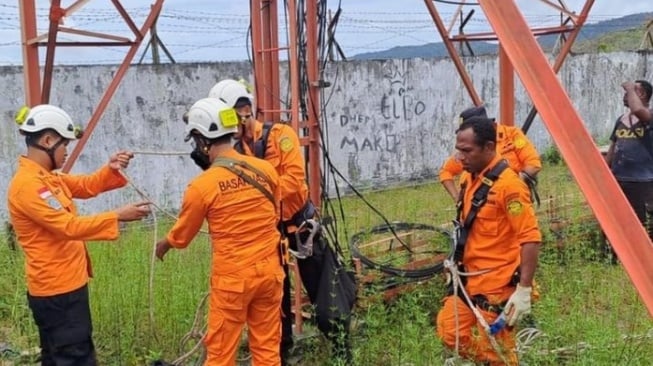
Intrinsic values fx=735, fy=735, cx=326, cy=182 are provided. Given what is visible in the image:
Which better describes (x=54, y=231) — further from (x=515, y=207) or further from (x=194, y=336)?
(x=515, y=207)

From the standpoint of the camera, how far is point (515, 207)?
4023mm

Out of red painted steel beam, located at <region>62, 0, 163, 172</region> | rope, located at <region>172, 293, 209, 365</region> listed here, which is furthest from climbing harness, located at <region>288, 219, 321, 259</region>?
red painted steel beam, located at <region>62, 0, 163, 172</region>

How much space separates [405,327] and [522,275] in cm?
135

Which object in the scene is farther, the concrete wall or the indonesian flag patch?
the concrete wall

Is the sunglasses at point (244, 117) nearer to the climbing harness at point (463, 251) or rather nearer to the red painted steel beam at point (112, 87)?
the climbing harness at point (463, 251)

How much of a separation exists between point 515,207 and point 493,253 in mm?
378

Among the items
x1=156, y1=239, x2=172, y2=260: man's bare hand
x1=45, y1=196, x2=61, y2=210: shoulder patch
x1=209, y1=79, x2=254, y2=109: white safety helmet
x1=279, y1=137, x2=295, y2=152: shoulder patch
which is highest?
x1=209, y1=79, x2=254, y2=109: white safety helmet

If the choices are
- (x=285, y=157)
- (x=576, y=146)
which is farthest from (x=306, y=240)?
(x=576, y=146)

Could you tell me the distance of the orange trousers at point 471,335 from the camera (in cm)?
424

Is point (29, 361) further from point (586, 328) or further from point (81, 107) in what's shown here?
point (81, 107)

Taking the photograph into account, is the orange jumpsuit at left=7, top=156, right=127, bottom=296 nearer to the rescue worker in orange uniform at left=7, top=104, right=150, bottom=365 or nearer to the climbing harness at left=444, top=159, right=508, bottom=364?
the rescue worker in orange uniform at left=7, top=104, right=150, bottom=365

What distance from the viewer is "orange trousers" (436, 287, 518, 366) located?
4.24m

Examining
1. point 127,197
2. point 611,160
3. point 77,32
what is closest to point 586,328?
point 611,160

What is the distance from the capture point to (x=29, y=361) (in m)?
5.25
